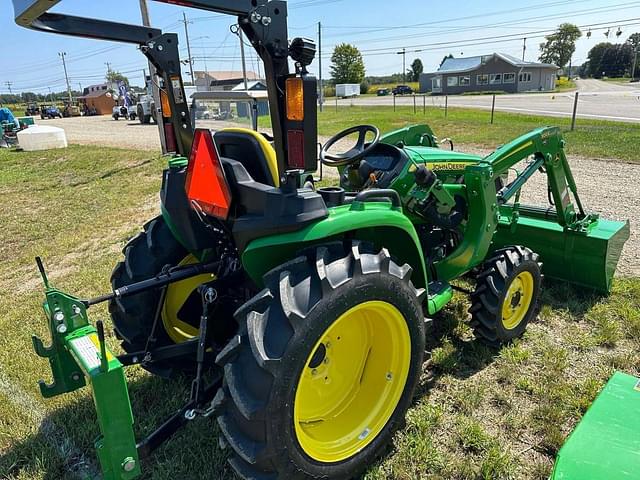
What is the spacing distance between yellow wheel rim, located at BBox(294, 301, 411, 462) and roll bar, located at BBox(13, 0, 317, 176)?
0.95 meters

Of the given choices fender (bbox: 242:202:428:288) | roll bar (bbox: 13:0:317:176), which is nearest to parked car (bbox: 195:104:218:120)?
roll bar (bbox: 13:0:317:176)

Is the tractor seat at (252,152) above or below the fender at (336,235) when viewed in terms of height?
above

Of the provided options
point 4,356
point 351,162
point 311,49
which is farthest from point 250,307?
point 4,356

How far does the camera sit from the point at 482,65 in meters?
62.1

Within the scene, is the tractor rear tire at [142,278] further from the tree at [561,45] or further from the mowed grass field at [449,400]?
the tree at [561,45]

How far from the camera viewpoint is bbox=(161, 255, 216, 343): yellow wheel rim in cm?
296

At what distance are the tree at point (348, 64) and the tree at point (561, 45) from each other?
110ft

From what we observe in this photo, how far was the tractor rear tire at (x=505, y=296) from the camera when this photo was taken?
3.26 metres

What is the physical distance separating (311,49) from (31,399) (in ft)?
9.19

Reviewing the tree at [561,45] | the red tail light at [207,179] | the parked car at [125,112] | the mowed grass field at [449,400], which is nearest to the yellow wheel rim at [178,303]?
the mowed grass field at [449,400]

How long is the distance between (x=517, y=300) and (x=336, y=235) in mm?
1867

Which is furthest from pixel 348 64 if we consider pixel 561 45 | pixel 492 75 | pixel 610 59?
pixel 610 59

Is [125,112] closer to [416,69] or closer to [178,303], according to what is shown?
[178,303]

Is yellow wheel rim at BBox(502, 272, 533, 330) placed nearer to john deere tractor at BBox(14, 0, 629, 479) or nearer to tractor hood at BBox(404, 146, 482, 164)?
john deere tractor at BBox(14, 0, 629, 479)
